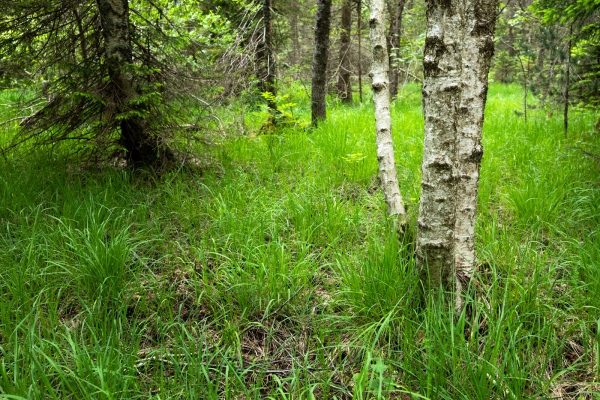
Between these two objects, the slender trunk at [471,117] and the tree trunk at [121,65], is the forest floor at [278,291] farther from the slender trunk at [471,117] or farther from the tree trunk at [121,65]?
the tree trunk at [121,65]

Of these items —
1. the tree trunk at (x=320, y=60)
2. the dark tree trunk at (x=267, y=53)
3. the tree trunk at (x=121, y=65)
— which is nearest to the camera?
the tree trunk at (x=121, y=65)

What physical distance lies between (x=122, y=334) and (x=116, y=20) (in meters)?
3.47

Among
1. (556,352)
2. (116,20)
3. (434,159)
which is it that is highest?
(116,20)

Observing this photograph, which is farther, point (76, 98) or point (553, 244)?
point (76, 98)

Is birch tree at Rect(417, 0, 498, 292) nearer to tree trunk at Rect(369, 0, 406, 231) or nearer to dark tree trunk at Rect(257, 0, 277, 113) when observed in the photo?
tree trunk at Rect(369, 0, 406, 231)

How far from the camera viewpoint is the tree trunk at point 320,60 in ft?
20.6

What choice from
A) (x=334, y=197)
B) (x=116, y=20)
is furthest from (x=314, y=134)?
(x=116, y=20)

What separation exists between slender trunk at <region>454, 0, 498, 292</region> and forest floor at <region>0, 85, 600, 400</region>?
9.3 inches

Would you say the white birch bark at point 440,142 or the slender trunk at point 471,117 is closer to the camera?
the white birch bark at point 440,142

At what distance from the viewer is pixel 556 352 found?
72.8 inches

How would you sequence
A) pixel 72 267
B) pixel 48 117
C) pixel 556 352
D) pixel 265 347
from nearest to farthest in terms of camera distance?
pixel 556 352, pixel 265 347, pixel 72 267, pixel 48 117

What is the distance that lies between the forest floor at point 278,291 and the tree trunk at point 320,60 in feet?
8.48

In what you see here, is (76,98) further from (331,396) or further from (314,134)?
(331,396)

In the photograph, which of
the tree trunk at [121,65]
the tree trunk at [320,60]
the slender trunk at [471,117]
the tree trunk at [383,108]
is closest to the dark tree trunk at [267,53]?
the tree trunk at [320,60]
